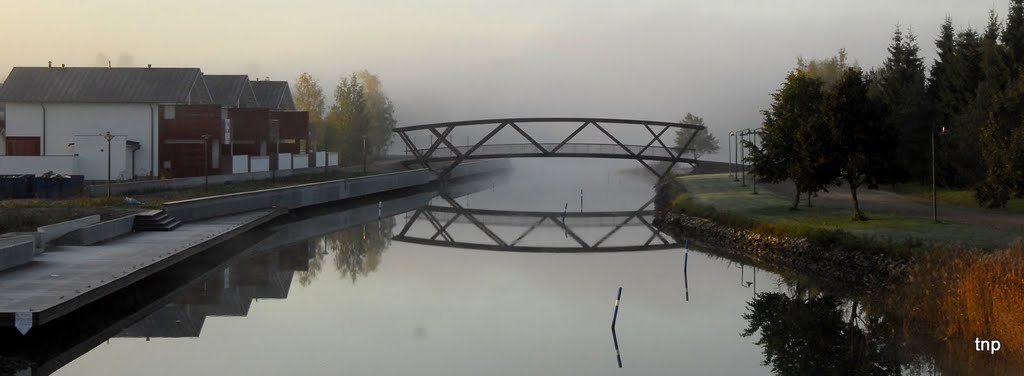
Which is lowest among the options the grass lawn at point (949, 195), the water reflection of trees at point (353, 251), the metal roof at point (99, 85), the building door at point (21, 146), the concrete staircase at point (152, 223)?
the water reflection of trees at point (353, 251)

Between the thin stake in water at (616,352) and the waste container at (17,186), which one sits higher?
the waste container at (17,186)

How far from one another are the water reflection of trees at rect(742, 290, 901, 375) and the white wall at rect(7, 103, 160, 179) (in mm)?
46454

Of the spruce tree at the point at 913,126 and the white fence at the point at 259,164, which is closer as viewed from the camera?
the spruce tree at the point at 913,126

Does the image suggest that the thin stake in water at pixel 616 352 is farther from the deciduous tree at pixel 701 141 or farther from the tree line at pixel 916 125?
the deciduous tree at pixel 701 141

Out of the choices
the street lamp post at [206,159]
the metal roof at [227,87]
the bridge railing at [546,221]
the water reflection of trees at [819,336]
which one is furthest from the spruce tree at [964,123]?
the metal roof at [227,87]

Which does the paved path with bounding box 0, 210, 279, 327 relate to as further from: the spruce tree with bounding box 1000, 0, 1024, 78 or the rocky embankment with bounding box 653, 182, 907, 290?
the spruce tree with bounding box 1000, 0, 1024, 78

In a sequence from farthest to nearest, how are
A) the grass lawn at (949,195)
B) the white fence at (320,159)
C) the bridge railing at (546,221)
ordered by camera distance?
1. the white fence at (320,159)
2. the bridge railing at (546,221)
3. the grass lawn at (949,195)

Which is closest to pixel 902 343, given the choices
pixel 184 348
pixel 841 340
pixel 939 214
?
pixel 841 340

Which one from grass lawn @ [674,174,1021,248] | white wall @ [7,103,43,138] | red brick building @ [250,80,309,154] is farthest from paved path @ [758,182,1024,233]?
white wall @ [7,103,43,138]

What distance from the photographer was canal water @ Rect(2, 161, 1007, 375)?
22531mm

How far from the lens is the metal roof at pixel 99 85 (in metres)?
68.4

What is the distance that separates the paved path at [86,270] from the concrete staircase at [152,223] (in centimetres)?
49

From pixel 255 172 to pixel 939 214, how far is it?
43697 mm

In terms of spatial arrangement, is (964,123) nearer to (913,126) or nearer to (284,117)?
(913,126)
